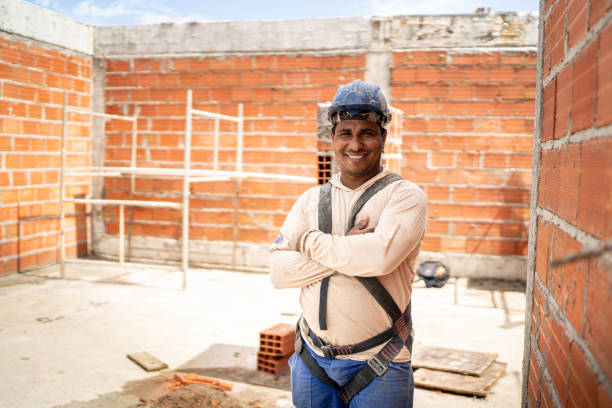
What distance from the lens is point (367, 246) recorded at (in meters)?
1.59

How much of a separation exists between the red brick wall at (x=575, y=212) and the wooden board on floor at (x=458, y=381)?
165cm

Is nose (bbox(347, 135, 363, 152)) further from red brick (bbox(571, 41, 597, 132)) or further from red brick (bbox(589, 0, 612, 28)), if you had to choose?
red brick (bbox(589, 0, 612, 28))

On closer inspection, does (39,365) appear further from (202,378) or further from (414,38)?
(414,38)

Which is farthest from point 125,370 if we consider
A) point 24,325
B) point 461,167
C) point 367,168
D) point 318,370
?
point 461,167

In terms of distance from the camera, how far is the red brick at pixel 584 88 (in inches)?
42.0

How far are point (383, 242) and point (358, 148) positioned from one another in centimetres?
31

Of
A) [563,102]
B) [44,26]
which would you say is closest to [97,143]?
[44,26]

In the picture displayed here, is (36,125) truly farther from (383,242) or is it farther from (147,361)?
(383,242)

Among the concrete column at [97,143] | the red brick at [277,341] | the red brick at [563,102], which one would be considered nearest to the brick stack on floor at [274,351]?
the red brick at [277,341]

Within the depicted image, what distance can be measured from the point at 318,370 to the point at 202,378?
207 centimetres

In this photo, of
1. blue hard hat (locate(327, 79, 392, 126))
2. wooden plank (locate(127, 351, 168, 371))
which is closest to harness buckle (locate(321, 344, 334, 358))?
blue hard hat (locate(327, 79, 392, 126))

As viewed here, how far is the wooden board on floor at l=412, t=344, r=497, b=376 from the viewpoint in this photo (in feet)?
11.7

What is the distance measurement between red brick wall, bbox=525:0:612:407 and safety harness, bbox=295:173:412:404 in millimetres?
410

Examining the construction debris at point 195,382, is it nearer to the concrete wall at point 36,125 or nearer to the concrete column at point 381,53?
the concrete wall at point 36,125
